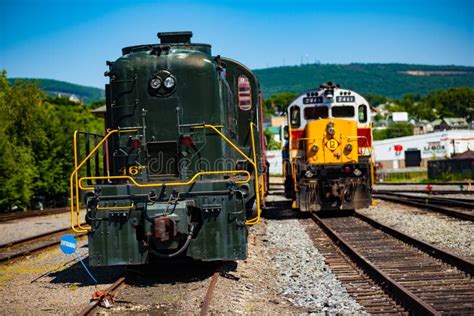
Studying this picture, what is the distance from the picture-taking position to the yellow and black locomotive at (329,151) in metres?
15.0

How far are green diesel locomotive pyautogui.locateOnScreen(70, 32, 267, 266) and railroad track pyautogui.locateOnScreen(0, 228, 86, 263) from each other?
12.2ft

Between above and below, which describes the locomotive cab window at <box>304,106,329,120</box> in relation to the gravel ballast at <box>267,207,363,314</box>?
above

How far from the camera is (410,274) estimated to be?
769 cm

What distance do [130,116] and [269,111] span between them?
18690cm

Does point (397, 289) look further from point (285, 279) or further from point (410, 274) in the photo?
point (285, 279)

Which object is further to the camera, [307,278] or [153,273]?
[153,273]

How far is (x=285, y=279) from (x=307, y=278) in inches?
12.3

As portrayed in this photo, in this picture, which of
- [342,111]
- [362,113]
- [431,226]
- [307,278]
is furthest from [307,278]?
[362,113]

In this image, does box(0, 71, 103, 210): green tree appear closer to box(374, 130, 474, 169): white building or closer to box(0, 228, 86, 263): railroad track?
box(0, 228, 86, 263): railroad track

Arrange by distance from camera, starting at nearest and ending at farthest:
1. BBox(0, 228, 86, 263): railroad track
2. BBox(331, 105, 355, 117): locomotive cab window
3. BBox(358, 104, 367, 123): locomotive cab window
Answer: BBox(0, 228, 86, 263): railroad track
BBox(331, 105, 355, 117): locomotive cab window
BBox(358, 104, 367, 123): locomotive cab window

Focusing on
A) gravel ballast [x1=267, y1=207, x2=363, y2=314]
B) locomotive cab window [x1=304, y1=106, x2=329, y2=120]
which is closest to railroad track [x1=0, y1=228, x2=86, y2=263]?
gravel ballast [x1=267, y1=207, x2=363, y2=314]

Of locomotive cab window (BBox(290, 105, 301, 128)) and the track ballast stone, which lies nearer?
the track ballast stone

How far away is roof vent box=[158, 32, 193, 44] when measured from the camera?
8.68 m

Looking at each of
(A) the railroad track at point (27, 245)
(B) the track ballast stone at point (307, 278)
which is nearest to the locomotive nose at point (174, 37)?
(B) the track ballast stone at point (307, 278)
